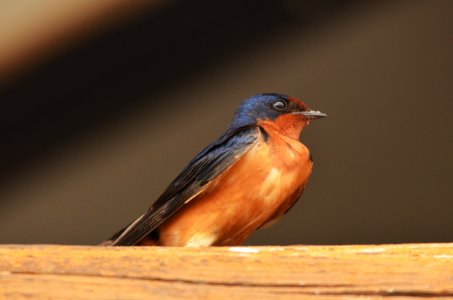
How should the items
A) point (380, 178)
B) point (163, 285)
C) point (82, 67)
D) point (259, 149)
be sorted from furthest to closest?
point (380, 178), point (259, 149), point (82, 67), point (163, 285)

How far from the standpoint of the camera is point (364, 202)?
3170 millimetres

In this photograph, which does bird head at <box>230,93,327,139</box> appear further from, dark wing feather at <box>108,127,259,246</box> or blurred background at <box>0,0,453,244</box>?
dark wing feather at <box>108,127,259,246</box>

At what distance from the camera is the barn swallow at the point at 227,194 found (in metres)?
1.89

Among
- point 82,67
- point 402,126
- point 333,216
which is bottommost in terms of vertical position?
point 333,216

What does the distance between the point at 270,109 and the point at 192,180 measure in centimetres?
54

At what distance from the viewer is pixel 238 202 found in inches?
76.2

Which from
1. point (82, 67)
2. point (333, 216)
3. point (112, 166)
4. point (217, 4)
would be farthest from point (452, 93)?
point (82, 67)

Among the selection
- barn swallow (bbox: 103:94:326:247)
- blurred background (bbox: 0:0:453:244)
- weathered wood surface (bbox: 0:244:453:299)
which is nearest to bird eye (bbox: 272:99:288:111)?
blurred background (bbox: 0:0:453:244)

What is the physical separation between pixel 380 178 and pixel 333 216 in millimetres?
211

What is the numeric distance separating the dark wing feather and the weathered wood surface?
0.58m

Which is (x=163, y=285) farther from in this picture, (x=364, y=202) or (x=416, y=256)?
(x=364, y=202)

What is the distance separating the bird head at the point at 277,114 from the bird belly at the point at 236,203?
298 mm

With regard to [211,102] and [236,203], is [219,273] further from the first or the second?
[211,102]

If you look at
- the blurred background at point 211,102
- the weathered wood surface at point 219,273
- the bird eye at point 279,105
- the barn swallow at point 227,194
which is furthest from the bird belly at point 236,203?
the weathered wood surface at point 219,273
